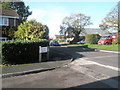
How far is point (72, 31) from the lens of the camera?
41.8m

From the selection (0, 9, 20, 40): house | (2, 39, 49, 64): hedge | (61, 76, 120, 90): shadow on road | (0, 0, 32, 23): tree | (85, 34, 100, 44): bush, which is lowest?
(61, 76, 120, 90): shadow on road

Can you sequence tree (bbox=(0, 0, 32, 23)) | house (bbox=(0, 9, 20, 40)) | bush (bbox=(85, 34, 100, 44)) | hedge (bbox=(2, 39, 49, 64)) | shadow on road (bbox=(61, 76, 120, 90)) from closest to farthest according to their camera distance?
shadow on road (bbox=(61, 76, 120, 90)), hedge (bbox=(2, 39, 49, 64)), house (bbox=(0, 9, 20, 40)), bush (bbox=(85, 34, 100, 44)), tree (bbox=(0, 0, 32, 23))

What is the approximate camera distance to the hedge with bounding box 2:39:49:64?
7867 millimetres

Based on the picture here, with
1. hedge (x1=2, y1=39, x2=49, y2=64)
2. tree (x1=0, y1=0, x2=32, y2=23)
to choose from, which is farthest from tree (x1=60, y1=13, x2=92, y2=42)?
hedge (x1=2, y1=39, x2=49, y2=64)

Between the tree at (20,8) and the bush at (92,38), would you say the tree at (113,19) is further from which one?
the tree at (20,8)

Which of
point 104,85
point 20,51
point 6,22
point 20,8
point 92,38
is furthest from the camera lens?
point 20,8

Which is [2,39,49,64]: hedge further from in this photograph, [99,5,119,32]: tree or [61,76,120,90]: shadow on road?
[99,5,119,32]: tree

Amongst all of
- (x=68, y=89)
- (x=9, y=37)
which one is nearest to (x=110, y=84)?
(x=68, y=89)

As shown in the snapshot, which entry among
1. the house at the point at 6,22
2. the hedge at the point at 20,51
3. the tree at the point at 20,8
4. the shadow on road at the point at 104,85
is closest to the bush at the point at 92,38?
the house at the point at 6,22

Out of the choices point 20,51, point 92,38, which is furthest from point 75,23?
point 20,51

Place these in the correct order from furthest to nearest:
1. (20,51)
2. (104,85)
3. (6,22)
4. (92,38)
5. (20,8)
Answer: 1. (20,8)
2. (92,38)
3. (6,22)
4. (20,51)
5. (104,85)

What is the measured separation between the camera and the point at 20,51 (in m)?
8.66

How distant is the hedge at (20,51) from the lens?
A: 25.8 ft

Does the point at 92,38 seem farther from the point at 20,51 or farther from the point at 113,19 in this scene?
the point at 20,51
